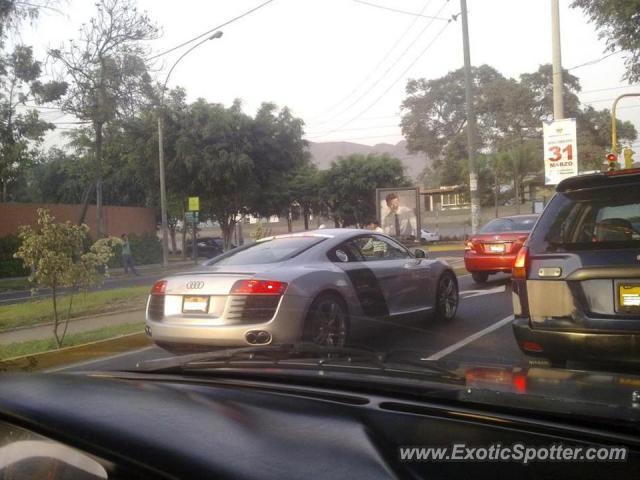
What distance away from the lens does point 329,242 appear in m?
6.74

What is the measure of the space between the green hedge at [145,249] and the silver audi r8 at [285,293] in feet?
98.8

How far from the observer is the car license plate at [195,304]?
5734mm

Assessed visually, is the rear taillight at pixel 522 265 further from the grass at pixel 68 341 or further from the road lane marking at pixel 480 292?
the road lane marking at pixel 480 292

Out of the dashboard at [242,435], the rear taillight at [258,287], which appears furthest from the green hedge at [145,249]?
the dashboard at [242,435]

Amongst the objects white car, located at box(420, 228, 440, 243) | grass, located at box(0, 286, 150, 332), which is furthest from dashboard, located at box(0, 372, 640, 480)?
white car, located at box(420, 228, 440, 243)

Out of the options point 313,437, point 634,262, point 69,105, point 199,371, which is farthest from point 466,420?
point 69,105

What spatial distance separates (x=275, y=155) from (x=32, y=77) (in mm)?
11630

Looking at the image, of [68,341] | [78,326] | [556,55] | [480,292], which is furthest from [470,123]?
[68,341]

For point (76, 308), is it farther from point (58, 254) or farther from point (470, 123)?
point (470, 123)

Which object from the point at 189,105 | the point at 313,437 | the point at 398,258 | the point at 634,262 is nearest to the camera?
the point at 313,437

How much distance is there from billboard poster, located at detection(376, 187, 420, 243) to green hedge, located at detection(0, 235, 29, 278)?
1652 centimetres

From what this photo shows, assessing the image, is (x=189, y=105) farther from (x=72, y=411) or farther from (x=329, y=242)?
(x=72, y=411)

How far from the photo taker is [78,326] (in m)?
10.2

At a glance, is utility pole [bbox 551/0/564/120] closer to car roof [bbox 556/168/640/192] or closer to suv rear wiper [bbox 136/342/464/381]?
car roof [bbox 556/168/640/192]
